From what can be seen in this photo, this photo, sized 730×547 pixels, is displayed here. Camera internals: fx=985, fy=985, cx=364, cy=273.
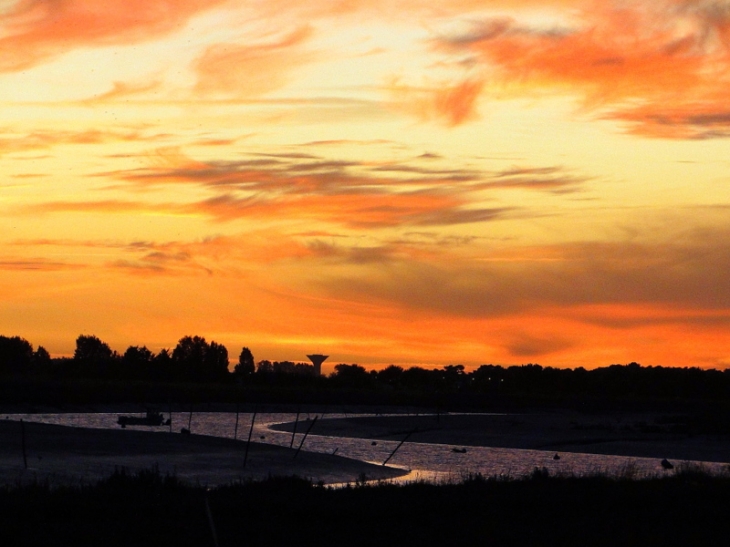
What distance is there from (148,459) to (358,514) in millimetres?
19021

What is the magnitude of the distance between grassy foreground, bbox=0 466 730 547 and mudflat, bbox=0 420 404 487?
6.07 meters

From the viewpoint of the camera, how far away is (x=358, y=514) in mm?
24953

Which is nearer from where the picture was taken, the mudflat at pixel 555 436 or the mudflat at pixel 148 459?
the mudflat at pixel 148 459

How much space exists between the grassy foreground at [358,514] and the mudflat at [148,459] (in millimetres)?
6070

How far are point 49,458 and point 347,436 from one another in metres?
Answer: 36.8

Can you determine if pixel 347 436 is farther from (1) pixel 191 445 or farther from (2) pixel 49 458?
(2) pixel 49 458

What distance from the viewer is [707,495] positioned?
29.6 meters

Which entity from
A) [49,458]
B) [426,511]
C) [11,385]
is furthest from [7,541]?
[11,385]

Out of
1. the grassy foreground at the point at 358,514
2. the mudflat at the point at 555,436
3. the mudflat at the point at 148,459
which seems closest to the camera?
the grassy foreground at the point at 358,514

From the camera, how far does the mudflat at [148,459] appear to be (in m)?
34.8

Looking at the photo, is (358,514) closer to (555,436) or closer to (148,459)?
(148,459)

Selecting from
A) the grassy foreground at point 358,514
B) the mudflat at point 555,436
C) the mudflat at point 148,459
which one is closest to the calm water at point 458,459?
the mudflat at point 555,436

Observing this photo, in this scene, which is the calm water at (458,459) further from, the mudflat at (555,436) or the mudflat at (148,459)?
the mudflat at (148,459)

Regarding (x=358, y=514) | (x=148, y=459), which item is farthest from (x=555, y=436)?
(x=358, y=514)
